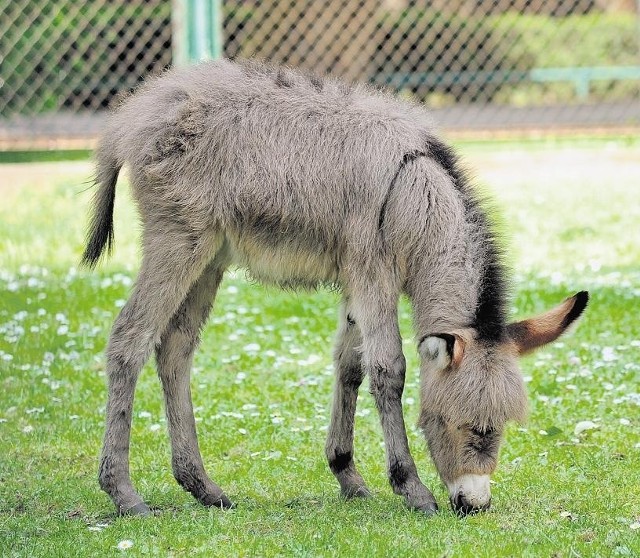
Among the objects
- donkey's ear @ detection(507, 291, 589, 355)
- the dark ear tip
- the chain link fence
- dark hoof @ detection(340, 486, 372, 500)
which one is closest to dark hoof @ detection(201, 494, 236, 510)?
dark hoof @ detection(340, 486, 372, 500)

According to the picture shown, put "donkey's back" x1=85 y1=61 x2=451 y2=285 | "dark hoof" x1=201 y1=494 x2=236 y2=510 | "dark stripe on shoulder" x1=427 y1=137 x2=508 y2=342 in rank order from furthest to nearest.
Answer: "dark hoof" x1=201 y1=494 x2=236 y2=510 < "donkey's back" x1=85 y1=61 x2=451 y2=285 < "dark stripe on shoulder" x1=427 y1=137 x2=508 y2=342

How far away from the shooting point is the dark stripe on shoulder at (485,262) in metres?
5.03

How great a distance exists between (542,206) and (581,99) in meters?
4.37

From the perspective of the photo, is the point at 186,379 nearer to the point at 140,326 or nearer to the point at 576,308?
the point at 140,326

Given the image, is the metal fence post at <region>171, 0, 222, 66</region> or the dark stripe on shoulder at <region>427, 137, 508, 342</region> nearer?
the dark stripe on shoulder at <region>427, 137, 508, 342</region>

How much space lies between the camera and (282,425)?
643 cm

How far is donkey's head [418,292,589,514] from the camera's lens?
4.92 meters

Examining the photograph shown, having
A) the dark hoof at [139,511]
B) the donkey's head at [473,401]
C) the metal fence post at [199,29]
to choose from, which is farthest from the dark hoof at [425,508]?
the metal fence post at [199,29]

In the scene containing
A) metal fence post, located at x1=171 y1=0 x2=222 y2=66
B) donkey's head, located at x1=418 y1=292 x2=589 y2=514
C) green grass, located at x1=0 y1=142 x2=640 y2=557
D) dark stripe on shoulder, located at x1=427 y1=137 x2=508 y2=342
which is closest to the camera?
green grass, located at x1=0 y1=142 x2=640 y2=557

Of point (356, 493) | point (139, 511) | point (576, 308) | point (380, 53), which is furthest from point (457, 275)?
point (380, 53)

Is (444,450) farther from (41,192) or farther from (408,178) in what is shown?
(41,192)

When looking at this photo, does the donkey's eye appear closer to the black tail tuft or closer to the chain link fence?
the black tail tuft

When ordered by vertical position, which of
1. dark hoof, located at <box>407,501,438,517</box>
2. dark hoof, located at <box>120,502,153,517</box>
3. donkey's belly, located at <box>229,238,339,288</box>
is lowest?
dark hoof, located at <box>120,502,153,517</box>

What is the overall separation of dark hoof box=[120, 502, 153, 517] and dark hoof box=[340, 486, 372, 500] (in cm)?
91
